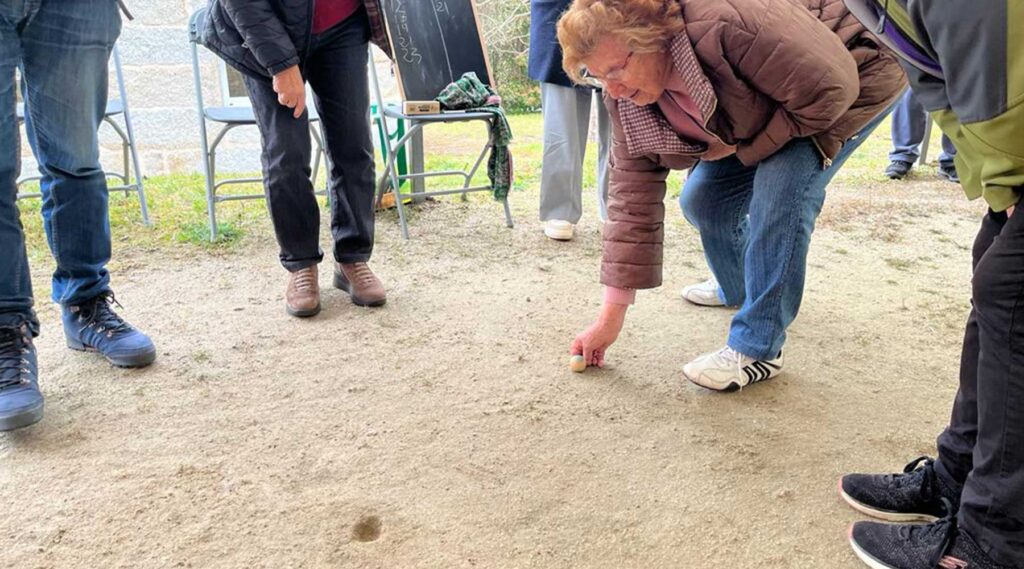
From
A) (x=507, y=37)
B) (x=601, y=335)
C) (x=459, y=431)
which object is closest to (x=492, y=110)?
(x=601, y=335)

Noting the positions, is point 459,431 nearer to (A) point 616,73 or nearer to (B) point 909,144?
(A) point 616,73

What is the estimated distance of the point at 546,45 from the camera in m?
3.35

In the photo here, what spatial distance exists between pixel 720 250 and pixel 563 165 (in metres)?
1.28

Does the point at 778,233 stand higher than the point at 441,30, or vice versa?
the point at 441,30

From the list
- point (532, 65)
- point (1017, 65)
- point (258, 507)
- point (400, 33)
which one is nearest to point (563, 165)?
point (532, 65)

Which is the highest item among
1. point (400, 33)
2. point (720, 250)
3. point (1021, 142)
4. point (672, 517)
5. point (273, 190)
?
point (400, 33)

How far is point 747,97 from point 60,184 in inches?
68.9

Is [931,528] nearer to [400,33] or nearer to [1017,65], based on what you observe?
[1017,65]

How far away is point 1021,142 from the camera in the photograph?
99cm

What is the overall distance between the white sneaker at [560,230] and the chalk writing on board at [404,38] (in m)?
1.07

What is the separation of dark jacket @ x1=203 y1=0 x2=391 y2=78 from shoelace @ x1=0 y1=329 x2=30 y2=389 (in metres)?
0.99

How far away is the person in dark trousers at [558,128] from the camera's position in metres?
3.35

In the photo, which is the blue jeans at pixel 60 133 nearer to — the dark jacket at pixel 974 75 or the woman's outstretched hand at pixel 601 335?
the woman's outstretched hand at pixel 601 335

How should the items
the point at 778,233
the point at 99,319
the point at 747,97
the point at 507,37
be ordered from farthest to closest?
1. the point at 507,37
2. the point at 99,319
3. the point at 778,233
4. the point at 747,97
